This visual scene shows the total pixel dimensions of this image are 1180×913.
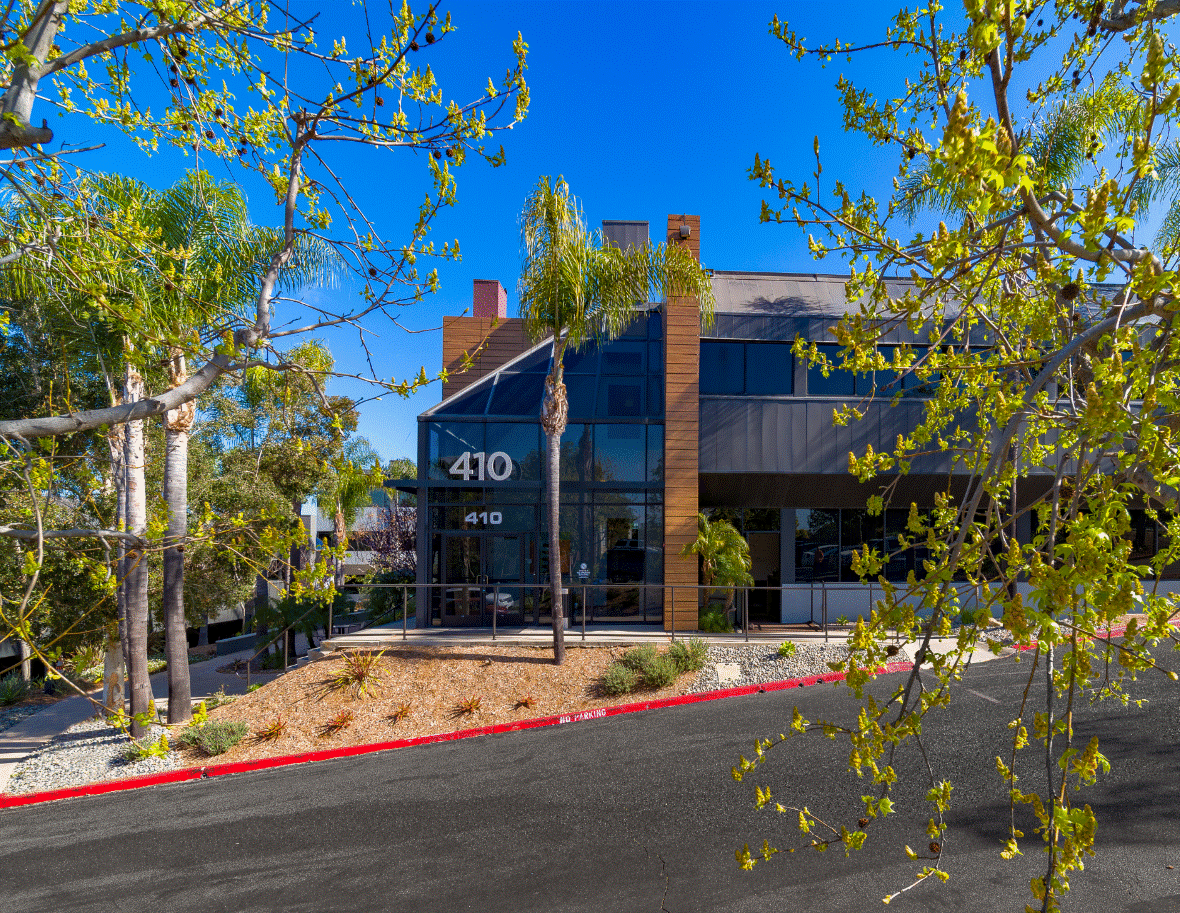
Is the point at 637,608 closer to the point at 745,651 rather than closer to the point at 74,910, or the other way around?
the point at 745,651

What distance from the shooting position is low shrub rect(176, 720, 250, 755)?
9.07 meters

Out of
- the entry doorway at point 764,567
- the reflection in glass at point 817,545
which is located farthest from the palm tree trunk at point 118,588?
the reflection in glass at point 817,545

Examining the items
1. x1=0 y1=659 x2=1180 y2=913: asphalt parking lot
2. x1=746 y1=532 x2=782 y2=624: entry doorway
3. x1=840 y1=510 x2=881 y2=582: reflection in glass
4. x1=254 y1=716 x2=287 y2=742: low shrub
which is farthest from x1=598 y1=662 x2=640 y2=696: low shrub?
x1=840 y1=510 x2=881 y2=582: reflection in glass

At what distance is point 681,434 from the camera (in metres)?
14.0

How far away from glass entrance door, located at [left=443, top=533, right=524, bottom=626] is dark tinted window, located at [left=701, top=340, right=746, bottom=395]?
5.99 metres

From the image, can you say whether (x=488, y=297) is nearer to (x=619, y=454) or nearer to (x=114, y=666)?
(x=619, y=454)

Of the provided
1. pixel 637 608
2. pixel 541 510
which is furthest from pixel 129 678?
pixel 637 608

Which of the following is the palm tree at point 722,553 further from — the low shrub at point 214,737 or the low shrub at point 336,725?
the low shrub at point 214,737

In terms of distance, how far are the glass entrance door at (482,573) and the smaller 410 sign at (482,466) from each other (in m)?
1.34

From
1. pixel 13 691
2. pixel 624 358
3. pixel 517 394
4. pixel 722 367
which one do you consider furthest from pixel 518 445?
pixel 13 691

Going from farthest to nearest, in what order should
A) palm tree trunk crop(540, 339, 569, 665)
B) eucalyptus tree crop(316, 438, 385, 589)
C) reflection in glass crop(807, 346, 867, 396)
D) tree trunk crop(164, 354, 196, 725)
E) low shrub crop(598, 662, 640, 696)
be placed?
eucalyptus tree crop(316, 438, 385, 589)
reflection in glass crop(807, 346, 867, 396)
palm tree trunk crop(540, 339, 569, 665)
low shrub crop(598, 662, 640, 696)
tree trunk crop(164, 354, 196, 725)

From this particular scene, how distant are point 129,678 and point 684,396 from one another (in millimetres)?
11565

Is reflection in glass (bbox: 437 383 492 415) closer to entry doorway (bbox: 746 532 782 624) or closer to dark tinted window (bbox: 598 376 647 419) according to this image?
dark tinted window (bbox: 598 376 647 419)

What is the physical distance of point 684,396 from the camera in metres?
14.1
